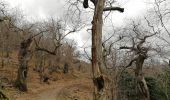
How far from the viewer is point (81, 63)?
74000mm

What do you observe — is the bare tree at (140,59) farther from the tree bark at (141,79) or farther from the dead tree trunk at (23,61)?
the dead tree trunk at (23,61)

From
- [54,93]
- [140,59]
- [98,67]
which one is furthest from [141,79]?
[98,67]

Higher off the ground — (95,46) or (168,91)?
(95,46)

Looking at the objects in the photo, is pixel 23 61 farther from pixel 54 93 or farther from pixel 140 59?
pixel 140 59

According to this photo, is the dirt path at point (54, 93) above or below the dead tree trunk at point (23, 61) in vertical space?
below

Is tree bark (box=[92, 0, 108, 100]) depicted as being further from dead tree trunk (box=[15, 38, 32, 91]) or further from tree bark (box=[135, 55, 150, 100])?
dead tree trunk (box=[15, 38, 32, 91])

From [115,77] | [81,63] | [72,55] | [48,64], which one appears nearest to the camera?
[115,77]

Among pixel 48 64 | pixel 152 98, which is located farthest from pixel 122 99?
pixel 48 64

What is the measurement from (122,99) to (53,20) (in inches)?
827

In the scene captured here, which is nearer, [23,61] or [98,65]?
[98,65]

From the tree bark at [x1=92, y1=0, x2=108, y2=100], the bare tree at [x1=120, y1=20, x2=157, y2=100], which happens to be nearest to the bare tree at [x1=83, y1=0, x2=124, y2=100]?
the tree bark at [x1=92, y1=0, x2=108, y2=100]

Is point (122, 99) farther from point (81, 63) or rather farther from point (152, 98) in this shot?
point (81, 63)

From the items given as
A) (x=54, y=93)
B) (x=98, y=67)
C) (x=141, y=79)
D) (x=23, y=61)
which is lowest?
(x=54, y=93)

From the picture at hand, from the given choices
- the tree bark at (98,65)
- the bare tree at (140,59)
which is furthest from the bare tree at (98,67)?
the bare tree at (140,59)
